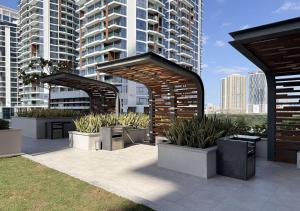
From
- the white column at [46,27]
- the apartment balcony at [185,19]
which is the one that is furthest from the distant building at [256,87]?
the white column at [46,27]

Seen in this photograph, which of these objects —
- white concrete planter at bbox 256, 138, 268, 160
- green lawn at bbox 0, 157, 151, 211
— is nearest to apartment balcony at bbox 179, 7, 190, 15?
white concrete planter at bbox 256, 138, 268, 160

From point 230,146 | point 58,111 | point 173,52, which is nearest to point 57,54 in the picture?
point 173,52

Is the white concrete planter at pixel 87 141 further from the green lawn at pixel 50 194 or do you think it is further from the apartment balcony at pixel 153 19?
the apartment balcony at pixel 153 19

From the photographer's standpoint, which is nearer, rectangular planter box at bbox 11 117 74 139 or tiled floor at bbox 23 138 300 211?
tiled floor at bbox 23 138 300 211

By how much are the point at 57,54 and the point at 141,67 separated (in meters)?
77.9

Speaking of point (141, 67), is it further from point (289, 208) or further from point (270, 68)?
point (289, 208)

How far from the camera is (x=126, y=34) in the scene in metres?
52.9

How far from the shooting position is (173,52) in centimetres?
7012

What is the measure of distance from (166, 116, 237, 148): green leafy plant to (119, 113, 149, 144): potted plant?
419cm

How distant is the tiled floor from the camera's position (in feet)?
13.8

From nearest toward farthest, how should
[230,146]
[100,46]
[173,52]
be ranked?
[230,146] < [100,46] < [173,52]

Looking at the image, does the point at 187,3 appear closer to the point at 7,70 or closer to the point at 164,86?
the point at 164,86

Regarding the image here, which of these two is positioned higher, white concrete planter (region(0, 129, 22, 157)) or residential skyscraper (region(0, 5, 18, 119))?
residential skyscraper (region(0, 5, 18, 119))

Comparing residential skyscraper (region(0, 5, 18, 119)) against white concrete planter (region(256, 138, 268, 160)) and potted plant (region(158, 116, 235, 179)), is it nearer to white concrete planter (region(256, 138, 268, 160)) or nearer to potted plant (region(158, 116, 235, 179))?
potted plant (region(158, 116, 235, 179))
